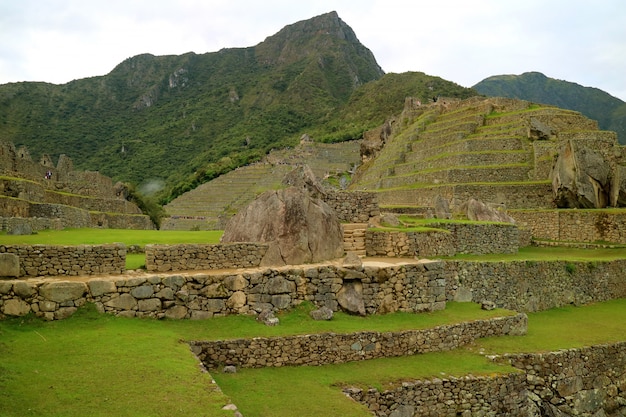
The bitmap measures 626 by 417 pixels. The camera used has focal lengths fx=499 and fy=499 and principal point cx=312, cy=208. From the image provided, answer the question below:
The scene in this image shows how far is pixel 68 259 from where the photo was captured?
10.3 m

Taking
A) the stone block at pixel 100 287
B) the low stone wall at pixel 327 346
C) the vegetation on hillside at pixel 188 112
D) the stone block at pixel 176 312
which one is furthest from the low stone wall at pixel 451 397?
the vegetation on hillside at pixel 188 112

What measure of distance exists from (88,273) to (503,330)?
1035 cm

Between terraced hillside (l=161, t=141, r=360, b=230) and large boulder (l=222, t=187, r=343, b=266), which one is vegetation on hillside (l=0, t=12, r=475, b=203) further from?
large boulder (l=222, t=187, r=343, b=266)

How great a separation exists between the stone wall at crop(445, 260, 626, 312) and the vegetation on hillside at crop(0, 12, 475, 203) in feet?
163

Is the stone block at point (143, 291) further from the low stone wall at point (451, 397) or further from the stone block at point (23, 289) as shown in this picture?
the low stone wall at point (451, 397)

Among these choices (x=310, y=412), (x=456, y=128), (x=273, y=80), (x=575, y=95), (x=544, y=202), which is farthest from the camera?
(x=273, y=80)

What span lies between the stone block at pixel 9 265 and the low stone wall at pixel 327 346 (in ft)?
12.9

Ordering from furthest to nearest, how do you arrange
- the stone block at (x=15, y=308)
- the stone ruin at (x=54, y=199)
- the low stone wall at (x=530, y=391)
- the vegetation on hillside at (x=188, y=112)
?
the vegetation on hillside at (x=188, y=112) → the stone ruin at (x=54, y=199) → the low stone wall at (x=530, y=391) → the stone block at (x=15, y=308)

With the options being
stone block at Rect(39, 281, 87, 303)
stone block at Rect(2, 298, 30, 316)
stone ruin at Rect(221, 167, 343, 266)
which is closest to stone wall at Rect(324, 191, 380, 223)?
stone ruin at Rect(221, 167, 343, 266)

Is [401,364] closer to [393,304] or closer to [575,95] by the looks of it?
[393,304]

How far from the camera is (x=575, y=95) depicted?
5123 inches

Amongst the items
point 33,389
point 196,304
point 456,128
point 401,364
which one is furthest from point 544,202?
point 33,389

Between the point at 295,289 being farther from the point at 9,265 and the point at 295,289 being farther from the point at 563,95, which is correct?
the point at 563,95

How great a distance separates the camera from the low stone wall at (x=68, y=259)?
393 inches
